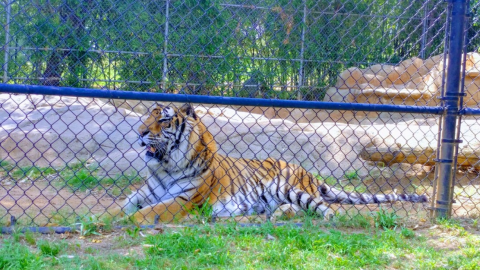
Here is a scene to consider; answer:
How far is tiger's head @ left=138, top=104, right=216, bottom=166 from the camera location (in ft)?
13.6

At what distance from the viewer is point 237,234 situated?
312 cm

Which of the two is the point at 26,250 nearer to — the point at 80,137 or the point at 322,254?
the point at 322,254

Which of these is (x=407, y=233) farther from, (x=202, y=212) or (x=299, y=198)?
(x=202, y=212)

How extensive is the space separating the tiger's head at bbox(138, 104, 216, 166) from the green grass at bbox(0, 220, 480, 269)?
1.12 meters

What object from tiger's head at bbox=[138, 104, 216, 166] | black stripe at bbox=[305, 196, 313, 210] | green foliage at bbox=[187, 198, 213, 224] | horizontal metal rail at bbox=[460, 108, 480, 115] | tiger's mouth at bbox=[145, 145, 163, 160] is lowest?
green foliage at bbox=[187, 198, 213, 224]

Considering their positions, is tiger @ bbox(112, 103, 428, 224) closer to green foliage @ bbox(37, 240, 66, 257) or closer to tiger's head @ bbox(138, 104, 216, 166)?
tiger's head @ bbox(138, 104, 216, 166)

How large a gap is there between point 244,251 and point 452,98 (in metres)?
1.87

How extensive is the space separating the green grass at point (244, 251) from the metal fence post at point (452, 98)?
489 mm

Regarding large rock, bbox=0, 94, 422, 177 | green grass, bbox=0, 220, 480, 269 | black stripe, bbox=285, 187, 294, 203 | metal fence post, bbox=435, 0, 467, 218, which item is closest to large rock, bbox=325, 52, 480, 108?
large rock, bbox=0, 94, 422, 177

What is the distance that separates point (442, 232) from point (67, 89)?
2.68m

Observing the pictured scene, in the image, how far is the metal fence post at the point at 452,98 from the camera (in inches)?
133

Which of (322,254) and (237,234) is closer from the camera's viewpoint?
(322,254)

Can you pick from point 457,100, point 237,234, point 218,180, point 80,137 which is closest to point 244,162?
point 218,180

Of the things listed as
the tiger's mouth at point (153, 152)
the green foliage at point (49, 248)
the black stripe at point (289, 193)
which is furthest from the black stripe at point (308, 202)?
the green foliage at point (49, 248)
